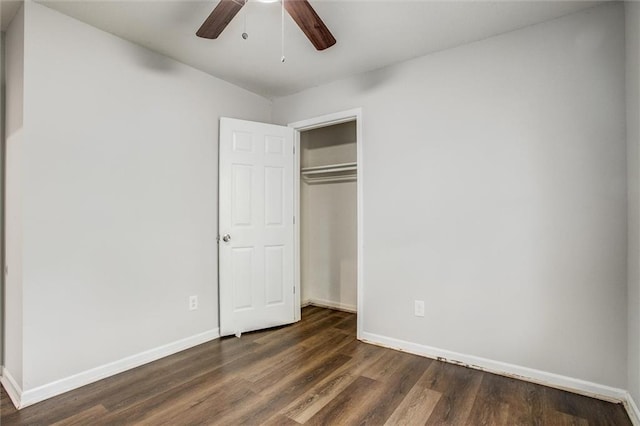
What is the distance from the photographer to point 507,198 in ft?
7.61

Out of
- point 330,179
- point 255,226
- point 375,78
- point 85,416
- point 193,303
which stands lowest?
point 85,416

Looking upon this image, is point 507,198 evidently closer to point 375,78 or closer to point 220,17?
point 375,78

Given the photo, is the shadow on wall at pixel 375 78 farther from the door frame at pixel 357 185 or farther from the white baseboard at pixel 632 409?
the white baseboard at pixel 632 409

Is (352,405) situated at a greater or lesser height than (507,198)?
lesser

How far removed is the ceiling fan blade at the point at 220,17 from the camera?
161cm

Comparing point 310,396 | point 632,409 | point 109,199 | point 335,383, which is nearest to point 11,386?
point 109,199

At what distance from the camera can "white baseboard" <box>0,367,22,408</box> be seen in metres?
1.96

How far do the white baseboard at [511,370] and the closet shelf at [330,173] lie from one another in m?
1.80

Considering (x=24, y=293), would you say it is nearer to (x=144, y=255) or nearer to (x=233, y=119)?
(x=144, y=255)

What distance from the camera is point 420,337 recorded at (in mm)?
2658

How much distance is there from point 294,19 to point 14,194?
2069 millimetres

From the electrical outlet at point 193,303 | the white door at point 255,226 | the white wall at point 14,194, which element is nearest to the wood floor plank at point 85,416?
the white wall at point 14,194

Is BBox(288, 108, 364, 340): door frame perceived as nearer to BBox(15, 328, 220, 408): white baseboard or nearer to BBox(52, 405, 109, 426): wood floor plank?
BBox(15, 328, 220, 408): white baseboard

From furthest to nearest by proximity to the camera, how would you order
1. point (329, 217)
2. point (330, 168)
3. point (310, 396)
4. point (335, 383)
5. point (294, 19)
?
1. point (329, 217)
2. point (330, 168)
3. point (335, 383)
4. point (310, 396)
5. point (294, 19)
